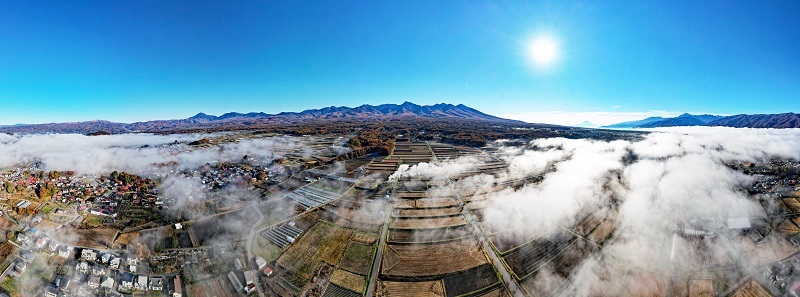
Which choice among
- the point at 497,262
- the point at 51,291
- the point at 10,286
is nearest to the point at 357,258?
the point at 497,262

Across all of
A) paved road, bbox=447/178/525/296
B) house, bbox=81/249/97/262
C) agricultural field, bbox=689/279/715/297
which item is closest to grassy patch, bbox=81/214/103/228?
house, bbox=81/249/97/262

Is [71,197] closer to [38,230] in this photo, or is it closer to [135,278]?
[38,230]

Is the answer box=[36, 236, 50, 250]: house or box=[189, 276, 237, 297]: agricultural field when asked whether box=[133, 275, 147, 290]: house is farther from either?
box=[36, 236, 50, 250]: house

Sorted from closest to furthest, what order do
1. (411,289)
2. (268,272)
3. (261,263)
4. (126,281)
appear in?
(411,289) → (126,281) → (268,272) → (261,263)

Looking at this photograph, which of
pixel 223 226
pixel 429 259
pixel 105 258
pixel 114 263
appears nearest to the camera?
A: pixel 114 263

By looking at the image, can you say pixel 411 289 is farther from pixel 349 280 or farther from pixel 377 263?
pixel 349 280

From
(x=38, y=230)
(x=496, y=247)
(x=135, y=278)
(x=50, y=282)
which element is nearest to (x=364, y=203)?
(x=496, y=247)

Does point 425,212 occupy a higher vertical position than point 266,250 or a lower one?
higher
